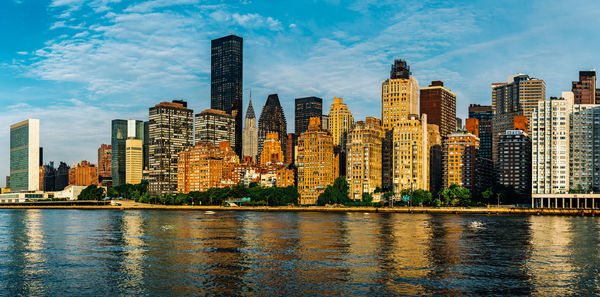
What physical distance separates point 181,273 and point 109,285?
384 inches

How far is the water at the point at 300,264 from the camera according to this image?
212 ft

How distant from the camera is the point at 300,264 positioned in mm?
80375

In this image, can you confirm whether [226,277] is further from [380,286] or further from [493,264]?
[493,264]

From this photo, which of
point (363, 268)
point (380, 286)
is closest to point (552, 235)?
point (363, 268)

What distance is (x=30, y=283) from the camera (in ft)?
223

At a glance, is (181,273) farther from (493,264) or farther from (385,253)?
(493,264)

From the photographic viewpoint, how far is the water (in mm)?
64750

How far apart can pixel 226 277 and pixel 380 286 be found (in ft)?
61.3

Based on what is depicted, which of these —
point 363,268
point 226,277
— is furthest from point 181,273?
point 363,268

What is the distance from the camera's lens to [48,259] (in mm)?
86500

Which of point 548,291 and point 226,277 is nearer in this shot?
point 548,291

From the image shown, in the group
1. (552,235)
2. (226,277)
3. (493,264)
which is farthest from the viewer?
(552,235)

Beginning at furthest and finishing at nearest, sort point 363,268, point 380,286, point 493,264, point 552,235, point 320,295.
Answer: point 552,235, point 493,264, point 363,268, point 380,286, point 320,295

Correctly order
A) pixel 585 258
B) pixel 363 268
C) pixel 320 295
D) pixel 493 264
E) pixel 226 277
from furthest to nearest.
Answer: pixel 585 258 → pixel 493 264 → pixel 363 268 → pixel 226 277 → pixel 320 295
